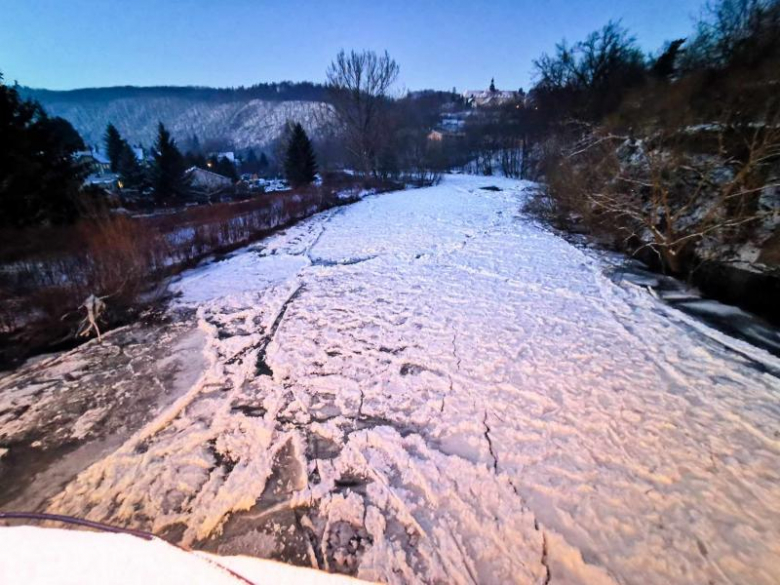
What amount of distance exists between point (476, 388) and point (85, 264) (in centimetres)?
763

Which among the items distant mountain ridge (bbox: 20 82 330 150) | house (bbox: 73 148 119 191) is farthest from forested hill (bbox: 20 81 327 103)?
house (bbox: 73 148 119 191)

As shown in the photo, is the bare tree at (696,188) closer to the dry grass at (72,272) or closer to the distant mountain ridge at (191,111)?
the dry grass at (72,272)

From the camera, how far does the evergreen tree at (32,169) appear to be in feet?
28.0

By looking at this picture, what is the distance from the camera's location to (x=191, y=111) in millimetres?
125250

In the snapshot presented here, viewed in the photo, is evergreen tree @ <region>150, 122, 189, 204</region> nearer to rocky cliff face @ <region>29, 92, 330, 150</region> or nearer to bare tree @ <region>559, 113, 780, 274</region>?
bare tree @ <region>559, 113, 780, 274</region>

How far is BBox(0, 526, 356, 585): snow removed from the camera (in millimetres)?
1166

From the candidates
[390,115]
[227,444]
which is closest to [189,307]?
[227,444]

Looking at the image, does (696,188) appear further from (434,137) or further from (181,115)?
(181,115)

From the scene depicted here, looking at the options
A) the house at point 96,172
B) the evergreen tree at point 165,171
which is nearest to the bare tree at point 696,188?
the house at point 96,172

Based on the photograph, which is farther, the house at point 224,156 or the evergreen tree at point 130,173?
the house at point 224,156

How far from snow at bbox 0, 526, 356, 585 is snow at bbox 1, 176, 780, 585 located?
1283 millimetres

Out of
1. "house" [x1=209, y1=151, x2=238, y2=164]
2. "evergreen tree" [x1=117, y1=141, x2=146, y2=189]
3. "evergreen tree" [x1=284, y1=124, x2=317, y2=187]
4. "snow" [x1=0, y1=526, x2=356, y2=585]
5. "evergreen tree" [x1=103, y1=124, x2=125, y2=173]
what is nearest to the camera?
"snow" [x1=0, y1=526, x2=356, y2=585]

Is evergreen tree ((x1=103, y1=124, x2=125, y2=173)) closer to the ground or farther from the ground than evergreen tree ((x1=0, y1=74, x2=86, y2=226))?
farther from the ground

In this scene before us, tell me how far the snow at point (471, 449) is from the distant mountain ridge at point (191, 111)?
11433 centimetres
